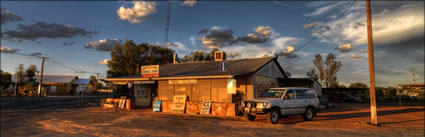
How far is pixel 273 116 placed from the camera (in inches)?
478

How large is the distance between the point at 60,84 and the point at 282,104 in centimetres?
6038

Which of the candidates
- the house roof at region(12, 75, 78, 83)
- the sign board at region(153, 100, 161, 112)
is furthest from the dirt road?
the house roof at region(12, 75, 78, 83)

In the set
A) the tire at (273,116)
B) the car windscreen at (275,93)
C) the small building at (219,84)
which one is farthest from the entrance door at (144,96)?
the tire at (273,116)

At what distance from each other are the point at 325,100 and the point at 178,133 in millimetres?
18789

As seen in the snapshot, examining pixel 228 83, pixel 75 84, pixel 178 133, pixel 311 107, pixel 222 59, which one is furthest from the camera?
pixel 75 84

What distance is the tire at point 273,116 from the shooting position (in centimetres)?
1198

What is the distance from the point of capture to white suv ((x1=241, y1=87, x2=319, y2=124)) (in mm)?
12031

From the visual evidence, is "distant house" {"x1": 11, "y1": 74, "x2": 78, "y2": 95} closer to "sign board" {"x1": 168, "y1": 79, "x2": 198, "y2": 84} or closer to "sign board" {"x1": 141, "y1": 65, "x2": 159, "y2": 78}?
"sign board" {"x1": 141, "y1": 65, "x2": 159, "y2": 78}

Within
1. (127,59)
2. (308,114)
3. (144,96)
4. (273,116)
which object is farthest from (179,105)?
(127,59)

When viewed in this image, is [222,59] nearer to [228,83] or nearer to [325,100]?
[228,83]

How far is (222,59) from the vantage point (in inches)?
949

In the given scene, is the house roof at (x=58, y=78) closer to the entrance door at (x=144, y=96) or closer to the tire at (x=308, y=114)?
the entrance door at (x=144, y=96)

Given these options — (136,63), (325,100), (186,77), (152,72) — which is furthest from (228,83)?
(136,63)

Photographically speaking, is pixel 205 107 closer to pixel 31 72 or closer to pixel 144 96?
pixel 144 96
